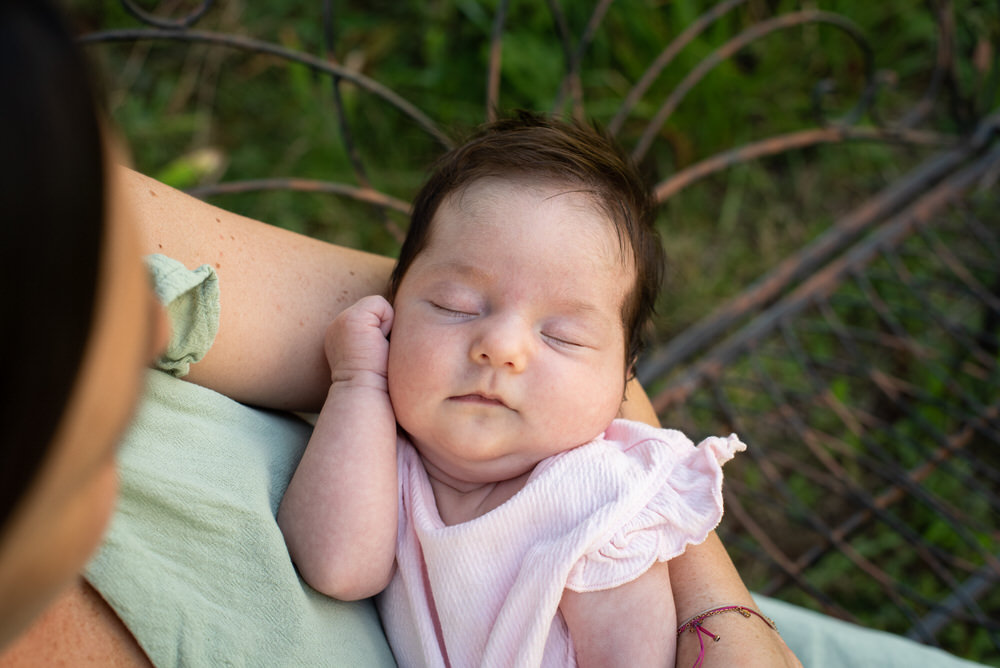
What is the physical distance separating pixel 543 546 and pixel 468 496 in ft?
0.57

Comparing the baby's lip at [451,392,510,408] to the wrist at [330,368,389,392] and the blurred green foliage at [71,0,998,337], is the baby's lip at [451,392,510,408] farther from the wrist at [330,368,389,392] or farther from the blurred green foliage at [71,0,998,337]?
the blurred green foliage at [71,0,998,337]

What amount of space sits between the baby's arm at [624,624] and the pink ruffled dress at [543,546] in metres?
0.03

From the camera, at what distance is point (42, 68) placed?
0.38 metres

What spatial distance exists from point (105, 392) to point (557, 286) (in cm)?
71

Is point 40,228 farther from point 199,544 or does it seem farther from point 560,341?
point 560,341

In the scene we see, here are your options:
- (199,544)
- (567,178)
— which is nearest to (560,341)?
(567,178)

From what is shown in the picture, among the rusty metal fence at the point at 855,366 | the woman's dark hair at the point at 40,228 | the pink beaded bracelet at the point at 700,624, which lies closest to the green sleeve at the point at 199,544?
the pink beaded bracelet at the point at 700,624

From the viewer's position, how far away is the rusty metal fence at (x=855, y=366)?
169cm

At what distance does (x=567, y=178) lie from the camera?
113cm

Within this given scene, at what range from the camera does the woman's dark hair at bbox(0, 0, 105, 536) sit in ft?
1.21

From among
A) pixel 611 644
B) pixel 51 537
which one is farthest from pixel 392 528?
pixel 51 537

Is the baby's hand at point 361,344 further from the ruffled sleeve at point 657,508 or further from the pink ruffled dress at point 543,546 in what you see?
the ruffled sleeve at point 657,508

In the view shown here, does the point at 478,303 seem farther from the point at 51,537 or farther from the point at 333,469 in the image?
the point at 51,537

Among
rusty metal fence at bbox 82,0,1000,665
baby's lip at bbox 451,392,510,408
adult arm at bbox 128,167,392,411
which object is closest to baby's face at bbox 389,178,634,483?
baby's lip at bbox 451,392,510,408
